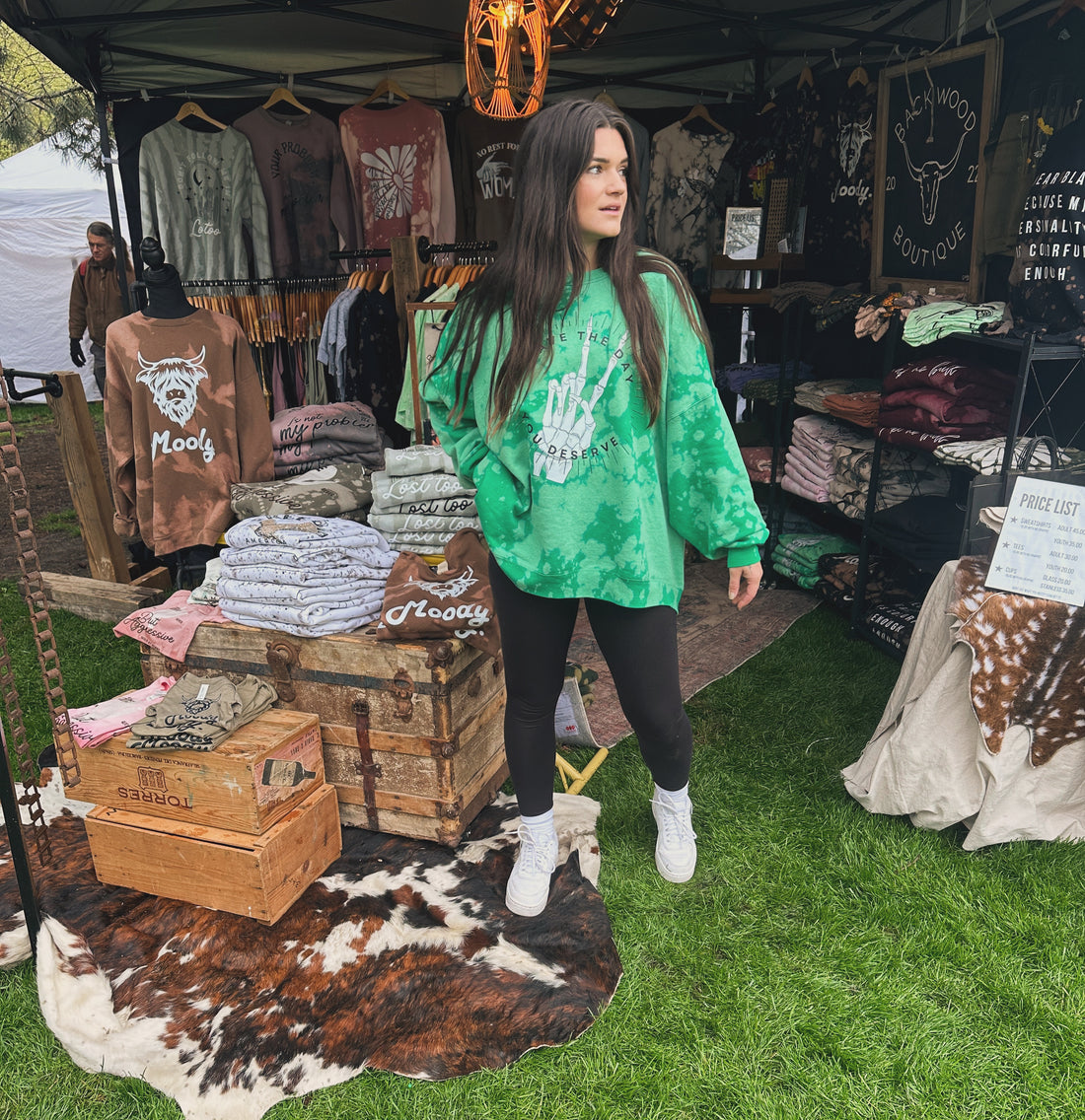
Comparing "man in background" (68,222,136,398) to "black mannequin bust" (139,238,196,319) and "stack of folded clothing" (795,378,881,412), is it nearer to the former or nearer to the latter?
"black mannequin bust" (139,238,196,319)

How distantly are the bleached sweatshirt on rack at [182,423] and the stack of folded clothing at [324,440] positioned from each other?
0.26 ft

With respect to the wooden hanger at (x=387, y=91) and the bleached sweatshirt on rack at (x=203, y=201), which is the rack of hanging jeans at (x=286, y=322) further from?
the wooden hanger at (x=387, y=91)

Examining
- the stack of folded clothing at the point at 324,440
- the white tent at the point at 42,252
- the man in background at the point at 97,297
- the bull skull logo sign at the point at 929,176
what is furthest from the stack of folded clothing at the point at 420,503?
the white tent at the point at 42,252

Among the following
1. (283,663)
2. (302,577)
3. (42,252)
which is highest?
(42,252)

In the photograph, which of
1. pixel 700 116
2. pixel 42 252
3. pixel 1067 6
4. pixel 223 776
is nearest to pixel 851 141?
pixel 700 116

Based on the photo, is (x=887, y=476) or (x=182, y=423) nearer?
(x=182, y=423)

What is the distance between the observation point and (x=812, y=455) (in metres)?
4.43

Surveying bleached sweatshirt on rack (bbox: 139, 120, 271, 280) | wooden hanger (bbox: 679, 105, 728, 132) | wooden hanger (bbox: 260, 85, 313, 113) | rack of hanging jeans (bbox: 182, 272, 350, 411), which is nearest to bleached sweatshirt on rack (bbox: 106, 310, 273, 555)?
A: rack of hanging jeans (bbox: 182, 272, 350, 411)

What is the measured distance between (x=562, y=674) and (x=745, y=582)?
505 millimetres

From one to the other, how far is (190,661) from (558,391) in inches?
61.0

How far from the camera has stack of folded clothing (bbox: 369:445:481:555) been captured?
2.96m

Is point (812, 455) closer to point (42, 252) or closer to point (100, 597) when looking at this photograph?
point (100, 597)

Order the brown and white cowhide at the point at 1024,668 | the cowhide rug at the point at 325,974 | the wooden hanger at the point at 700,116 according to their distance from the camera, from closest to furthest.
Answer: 1. the cowhide rug at the point at 325,974
2. the brown and white cowhide at the point at 1024,668
3. the wooden hanger at the point at 700,116

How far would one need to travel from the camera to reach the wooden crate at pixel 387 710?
8.21 feet
